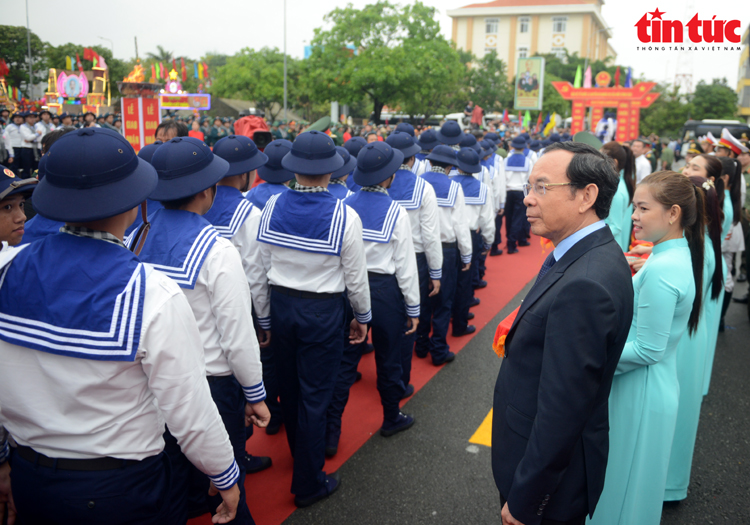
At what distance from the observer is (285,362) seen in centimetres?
334

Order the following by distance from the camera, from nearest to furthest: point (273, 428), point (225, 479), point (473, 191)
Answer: point (225, 479) < point (273, 428) < point (473, 191)

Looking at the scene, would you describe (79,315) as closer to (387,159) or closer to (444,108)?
(387,159)

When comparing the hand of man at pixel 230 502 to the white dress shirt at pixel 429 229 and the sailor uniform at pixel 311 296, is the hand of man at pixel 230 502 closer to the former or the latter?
the sailor uniform at pixel 311 296

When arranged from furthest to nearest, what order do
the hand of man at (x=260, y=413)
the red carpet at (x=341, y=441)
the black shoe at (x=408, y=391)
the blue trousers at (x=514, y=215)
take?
the blue trousers at (x=514, y=215), the black shoe at (x=408, y=391), the red carpet at (x=341, y=441), the hand of man at (x=260, y=413)

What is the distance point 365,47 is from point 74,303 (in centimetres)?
3163

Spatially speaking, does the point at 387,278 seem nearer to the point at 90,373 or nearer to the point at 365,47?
the point at 90,373

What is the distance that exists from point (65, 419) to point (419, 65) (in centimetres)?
3010

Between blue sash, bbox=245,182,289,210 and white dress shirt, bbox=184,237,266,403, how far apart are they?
Answer: 95.5 inches

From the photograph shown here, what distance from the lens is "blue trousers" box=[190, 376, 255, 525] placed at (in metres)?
2.49

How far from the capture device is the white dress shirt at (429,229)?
468 cm

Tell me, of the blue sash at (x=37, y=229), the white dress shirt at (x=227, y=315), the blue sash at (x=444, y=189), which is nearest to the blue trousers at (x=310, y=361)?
the white dress shirt at (x=227, y=315)

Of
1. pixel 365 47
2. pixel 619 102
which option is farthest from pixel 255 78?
pixel 619 102

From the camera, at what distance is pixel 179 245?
237cm

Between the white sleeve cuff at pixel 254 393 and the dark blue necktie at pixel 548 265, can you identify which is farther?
the white sleeve cuff at pixel 254 393
